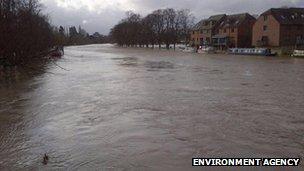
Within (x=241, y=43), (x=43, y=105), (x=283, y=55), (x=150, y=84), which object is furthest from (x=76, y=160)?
(x=241, y=43)

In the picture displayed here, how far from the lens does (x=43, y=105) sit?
1966 cm

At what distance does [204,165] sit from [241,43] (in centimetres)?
8572

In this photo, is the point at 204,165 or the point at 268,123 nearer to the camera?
the point at 204,165

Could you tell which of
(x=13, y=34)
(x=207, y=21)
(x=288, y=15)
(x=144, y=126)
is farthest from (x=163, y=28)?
(x=144, y=126)

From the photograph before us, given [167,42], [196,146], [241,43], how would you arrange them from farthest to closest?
[167,42]
[241,43]
[196,146]

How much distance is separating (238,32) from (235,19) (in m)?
5.43

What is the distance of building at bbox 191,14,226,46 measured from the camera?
104500mm

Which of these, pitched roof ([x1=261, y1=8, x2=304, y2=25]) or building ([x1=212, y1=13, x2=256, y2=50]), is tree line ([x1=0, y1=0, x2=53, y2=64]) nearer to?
pitched roof ([x1=261, y1=8, x2=304, y2=25])

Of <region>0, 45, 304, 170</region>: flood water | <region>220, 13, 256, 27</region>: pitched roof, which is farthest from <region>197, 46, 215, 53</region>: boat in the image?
<region>0, 45, 304, 170</region>: flood water

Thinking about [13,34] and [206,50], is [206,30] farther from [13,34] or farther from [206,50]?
[13,34]

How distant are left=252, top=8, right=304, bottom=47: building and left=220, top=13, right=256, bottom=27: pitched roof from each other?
35.8 feet

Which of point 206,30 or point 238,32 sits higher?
point 206,30

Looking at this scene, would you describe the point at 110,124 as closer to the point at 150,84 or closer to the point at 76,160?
the point at 76,160

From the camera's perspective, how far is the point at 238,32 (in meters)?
93.0
